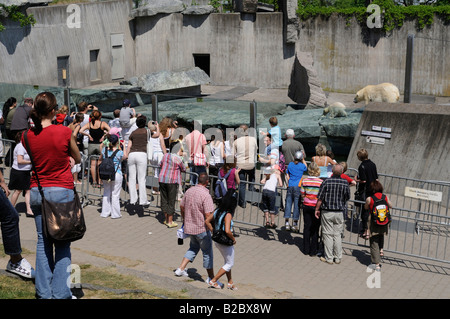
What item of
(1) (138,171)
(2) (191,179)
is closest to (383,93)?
(2) (191,179)

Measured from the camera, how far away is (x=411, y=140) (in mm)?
14875

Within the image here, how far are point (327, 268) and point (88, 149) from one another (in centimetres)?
591

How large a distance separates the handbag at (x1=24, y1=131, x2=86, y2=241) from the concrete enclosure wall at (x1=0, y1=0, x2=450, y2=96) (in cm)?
1998

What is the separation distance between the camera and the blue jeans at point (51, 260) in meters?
6.91

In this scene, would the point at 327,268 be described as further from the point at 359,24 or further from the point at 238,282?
the point at 359,24

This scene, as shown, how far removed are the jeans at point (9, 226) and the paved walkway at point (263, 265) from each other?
177 centimetres

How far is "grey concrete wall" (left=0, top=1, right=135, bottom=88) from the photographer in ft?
77.4

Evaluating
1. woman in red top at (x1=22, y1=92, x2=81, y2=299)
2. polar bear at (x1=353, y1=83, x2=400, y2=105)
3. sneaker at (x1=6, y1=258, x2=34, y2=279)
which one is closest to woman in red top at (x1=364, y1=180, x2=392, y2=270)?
sneaker at (x1=6, y1=258, x2=34, y2=279)

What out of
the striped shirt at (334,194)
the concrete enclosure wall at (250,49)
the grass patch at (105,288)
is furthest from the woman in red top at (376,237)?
the concrete enclosure wall at (250,49)

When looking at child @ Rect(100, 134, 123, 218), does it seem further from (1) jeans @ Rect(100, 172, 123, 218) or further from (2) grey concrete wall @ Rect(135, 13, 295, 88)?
(2) grey concrete wall @ Rect(135, 13, 295, 88)

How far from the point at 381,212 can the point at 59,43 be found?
1743 centimetres

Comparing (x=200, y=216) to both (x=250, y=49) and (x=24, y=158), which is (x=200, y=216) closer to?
(x=24, y=158)

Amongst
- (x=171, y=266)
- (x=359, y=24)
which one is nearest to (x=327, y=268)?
(x=171, y=266)

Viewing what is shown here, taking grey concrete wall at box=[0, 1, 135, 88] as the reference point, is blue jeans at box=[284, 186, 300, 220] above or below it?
below
